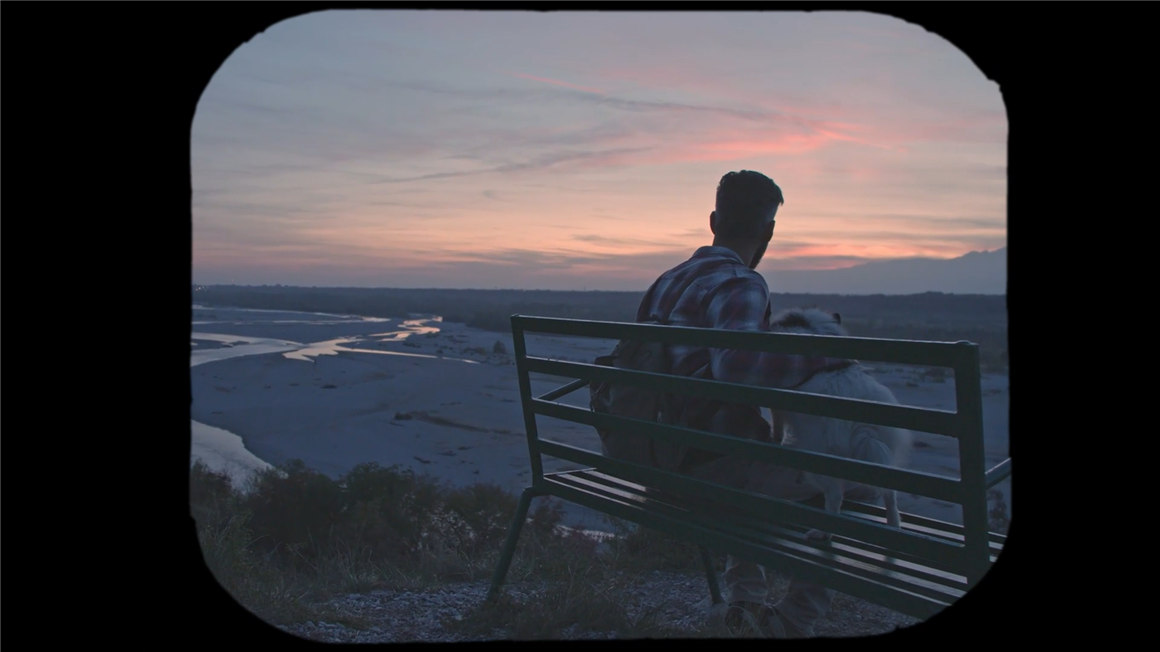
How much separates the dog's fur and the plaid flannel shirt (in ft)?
0.20

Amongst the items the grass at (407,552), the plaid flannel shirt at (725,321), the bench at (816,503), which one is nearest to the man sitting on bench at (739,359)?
the plaid flannel shirt at (725,321)

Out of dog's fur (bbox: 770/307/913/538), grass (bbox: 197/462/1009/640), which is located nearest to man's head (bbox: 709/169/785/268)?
dog's fur (bbox: 770/307/913/538)

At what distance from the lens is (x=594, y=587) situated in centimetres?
352

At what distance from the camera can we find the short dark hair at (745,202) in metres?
2.76

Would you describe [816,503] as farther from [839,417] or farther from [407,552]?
[407,552]

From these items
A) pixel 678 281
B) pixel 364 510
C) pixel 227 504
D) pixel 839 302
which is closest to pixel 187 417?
pixel 678 281

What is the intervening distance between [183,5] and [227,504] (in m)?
4.98

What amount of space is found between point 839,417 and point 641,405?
84 cm

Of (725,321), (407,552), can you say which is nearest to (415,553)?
(407,552)

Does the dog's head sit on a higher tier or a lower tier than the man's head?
lower

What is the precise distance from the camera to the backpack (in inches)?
103

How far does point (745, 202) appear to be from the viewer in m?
2.78

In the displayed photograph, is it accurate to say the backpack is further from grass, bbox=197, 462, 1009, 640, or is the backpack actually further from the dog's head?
grass, bbox=197, 462, 1009, 640

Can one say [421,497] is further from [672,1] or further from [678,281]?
[672,1]
